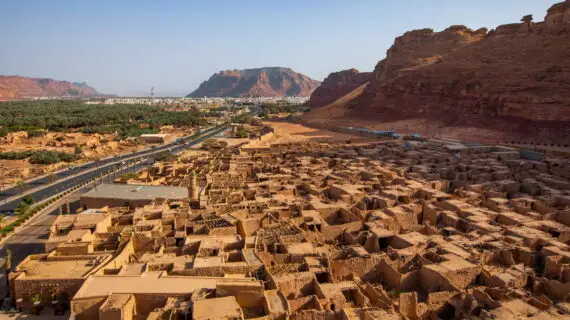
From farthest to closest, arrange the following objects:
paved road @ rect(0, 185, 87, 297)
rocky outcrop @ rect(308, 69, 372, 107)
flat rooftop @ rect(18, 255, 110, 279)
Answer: rocky outcrop @ rect(308, 69, 372, 107) → paved road @ rect(0, 185, 87, 297) → flat rooftop @ rect(18, 255, 110, 279)

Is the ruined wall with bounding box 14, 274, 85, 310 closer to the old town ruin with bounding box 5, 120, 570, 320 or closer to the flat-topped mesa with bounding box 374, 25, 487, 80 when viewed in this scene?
the old town ruin with bounding box 5, 120, 570, 320

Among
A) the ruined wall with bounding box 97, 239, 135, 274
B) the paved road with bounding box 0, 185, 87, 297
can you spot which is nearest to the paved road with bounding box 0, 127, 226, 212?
the paved road with bounding box 0, 185, 87, 297

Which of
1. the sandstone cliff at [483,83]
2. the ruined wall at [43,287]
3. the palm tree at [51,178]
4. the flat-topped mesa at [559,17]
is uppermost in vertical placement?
the flat-topped mesa at [559,17]

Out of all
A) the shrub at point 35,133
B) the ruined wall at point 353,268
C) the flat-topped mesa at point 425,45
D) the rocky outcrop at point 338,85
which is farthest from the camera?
the rocky outcrop at point 338,85

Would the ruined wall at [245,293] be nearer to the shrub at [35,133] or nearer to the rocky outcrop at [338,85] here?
the shrub at [35,133]

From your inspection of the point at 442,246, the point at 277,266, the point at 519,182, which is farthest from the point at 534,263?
the point at 519,182

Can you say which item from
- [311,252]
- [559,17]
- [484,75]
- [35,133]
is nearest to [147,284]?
[311,252]

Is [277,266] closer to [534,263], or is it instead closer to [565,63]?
[534,263]

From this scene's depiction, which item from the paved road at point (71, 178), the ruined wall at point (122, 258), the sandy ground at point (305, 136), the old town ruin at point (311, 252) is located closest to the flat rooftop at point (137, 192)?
the old town ruin at point (311, 252)
